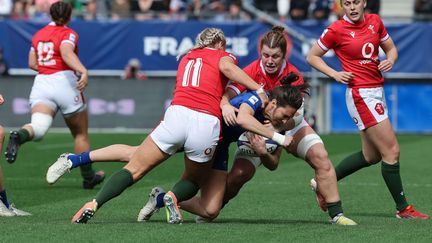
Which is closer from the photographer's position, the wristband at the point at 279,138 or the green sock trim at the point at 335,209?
the wristband at the point at 279,138

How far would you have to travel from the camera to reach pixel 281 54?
952cm

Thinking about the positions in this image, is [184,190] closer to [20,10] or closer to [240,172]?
[240,172]

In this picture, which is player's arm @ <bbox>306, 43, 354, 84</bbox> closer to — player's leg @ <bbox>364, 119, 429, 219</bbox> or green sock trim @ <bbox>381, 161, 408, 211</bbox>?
player's leg @ <bbox>364, 119, 429, 219</bbox>

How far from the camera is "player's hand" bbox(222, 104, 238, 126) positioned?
9055 millimetres

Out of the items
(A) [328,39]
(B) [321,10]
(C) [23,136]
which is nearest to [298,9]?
(B) [321,10]

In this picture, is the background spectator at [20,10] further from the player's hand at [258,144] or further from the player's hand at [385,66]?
the player's hand at [258,144]

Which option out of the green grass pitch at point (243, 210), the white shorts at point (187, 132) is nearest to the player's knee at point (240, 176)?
the green grass pitch at point (243, 210)

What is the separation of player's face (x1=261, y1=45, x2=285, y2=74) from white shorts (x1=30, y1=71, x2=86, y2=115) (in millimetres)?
4364

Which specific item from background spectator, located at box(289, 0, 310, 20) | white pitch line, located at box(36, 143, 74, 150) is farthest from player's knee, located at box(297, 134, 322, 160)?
background spectator, located at box(289, 0, 310, 20)

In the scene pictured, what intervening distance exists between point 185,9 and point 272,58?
18.3 m

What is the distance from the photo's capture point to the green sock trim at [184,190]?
9.53 metres

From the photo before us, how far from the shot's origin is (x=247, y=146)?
9.77m

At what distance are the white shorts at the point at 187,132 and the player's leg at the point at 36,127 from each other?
12.1 ft

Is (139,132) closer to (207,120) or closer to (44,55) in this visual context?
(44,55)
